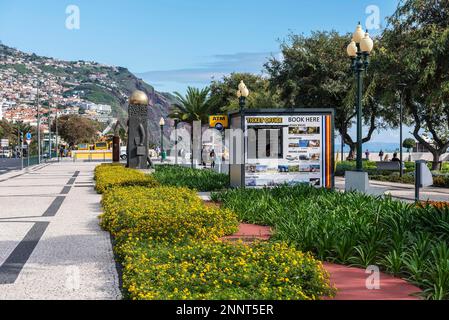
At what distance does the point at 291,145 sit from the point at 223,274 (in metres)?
13.2

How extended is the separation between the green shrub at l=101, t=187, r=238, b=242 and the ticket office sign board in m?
6.10

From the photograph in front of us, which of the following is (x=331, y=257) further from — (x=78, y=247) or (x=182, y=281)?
(x=78, y=247)

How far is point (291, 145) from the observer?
19422mm

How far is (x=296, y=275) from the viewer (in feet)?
21.6

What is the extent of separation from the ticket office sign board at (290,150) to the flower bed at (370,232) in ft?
20.9

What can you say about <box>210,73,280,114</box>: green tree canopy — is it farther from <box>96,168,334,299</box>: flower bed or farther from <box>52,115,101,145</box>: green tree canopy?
<box>96,168,334,299</box>: flower bed

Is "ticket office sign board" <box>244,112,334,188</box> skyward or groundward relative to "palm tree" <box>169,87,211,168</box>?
groundward

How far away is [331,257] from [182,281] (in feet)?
8.50

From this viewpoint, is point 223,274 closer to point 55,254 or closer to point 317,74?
point 55,254

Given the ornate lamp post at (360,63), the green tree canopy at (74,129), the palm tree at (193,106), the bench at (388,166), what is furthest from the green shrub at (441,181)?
the green tree canopy at (74,129)

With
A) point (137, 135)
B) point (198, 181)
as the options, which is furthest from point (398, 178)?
point (137, 135)

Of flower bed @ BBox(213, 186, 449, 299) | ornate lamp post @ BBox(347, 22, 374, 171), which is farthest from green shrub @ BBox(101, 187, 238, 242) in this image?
ornate lamp post @ BBox(347, 22, 374, 171)

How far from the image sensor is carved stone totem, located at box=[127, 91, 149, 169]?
38.6m
